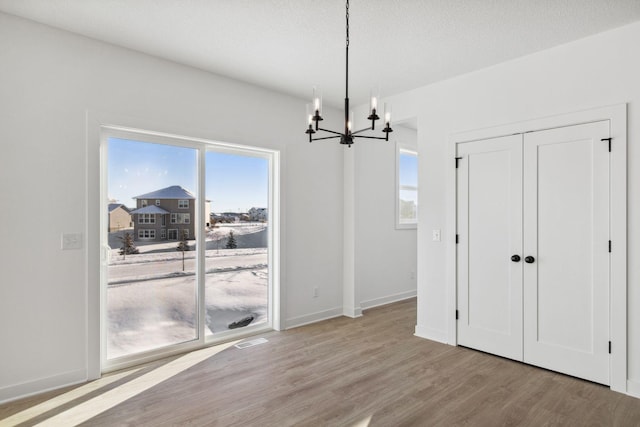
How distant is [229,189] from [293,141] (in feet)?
3.39

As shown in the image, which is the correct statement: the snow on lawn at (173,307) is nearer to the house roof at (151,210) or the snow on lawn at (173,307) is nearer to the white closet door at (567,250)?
the house roof at (151,210)

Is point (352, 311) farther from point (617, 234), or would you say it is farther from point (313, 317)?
point (617, 234)

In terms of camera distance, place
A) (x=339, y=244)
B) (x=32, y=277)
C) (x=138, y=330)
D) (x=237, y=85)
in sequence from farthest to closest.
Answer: (x=339, y=244), (x=237, y=85), (x=138, y=330), (x=32, y=277)

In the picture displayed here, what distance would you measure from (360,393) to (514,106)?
297cm

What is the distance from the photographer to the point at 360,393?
283 cm

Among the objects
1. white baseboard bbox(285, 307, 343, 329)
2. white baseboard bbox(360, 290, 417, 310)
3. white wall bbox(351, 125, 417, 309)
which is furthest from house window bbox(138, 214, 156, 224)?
white baseboard bbox(360, 290, 417, 310)

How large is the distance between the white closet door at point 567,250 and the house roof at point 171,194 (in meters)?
3.34

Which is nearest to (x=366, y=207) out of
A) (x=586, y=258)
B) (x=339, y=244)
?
(x=339, y=244)

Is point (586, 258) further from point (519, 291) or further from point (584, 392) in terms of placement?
point (584, 392)

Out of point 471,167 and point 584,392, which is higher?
point 471,167

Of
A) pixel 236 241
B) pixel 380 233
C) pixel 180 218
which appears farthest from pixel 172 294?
pixel 380 233

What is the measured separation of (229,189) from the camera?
4078mm

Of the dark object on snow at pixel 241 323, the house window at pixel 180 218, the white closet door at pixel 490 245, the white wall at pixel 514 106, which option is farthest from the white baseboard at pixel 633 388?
the house window at pixel 180 218

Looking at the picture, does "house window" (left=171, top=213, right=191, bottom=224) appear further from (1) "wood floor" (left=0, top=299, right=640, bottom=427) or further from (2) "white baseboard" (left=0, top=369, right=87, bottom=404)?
(2) "white baseboard" (left=0, top=369, right=87, bottom=404)
